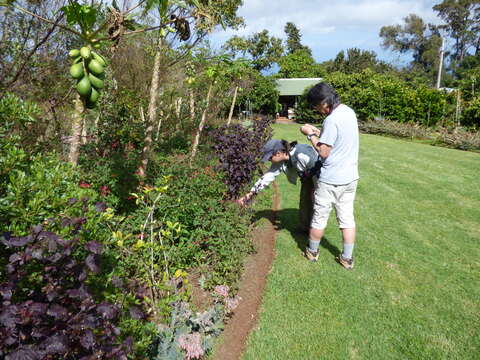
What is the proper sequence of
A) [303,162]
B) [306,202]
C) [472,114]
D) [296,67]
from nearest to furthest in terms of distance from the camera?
[303,162] → [306,202] → [472,114] → [296,67]

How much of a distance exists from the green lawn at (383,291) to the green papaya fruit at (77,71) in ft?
7.34

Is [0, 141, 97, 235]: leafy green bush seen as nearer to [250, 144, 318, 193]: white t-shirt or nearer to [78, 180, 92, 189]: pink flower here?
[78, 180, 92, 189]: pink flower

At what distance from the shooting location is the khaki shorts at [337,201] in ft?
10.6

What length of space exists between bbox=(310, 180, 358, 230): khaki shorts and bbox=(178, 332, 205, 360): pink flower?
1.81 m

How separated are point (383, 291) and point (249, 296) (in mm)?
1391

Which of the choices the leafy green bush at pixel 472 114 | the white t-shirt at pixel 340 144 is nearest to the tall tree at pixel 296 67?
the leafy green bush at pixel 472 114

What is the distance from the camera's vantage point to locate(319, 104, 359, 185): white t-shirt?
3.02 m

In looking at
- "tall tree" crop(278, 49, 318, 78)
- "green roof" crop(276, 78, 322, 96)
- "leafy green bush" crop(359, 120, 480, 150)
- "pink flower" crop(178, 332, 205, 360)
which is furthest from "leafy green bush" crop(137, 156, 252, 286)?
"tall tree" crop(278, 49, 318, 78)

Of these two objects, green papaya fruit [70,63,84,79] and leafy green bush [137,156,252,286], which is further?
leafy green bush [137,156,252,286]

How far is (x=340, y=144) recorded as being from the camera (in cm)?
307

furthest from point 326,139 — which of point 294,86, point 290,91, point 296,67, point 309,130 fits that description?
point 296,67

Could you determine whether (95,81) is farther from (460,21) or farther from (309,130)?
(460,21)

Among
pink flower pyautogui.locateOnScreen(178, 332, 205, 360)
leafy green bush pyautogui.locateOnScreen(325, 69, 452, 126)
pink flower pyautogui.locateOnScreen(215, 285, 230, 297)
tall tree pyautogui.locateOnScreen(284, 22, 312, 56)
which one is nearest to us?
pink flower pyautogui.locateOnScreen(178, 332, 205, 360)

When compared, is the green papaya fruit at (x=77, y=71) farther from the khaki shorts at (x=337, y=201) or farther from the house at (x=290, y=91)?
the house at (x=290, y=91)
